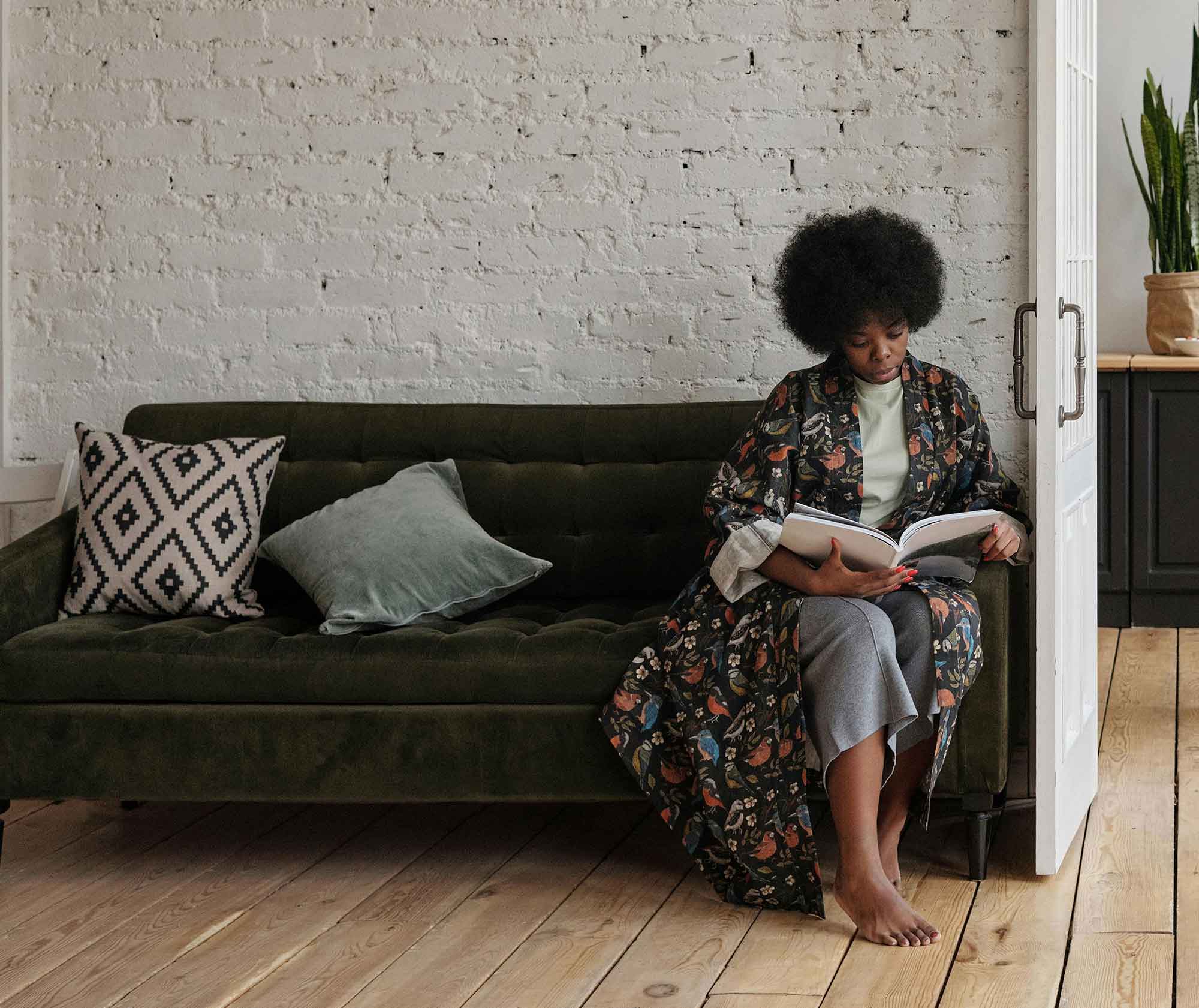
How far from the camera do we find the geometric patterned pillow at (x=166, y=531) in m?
3.04

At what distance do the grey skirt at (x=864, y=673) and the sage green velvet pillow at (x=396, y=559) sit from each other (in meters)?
0.75

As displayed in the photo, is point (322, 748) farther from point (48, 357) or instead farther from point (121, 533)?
point (48, 357)

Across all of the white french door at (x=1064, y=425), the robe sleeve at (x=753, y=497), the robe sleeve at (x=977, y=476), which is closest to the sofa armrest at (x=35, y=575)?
the robe sleeve at (x=753, y=497)

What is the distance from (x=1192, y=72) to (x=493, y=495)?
331cm

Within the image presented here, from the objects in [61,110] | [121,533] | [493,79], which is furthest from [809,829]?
[61,110]

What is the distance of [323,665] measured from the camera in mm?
2734

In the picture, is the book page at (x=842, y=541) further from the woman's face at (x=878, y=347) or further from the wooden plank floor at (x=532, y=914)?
the wooden plank floor at (x=532, y=914)

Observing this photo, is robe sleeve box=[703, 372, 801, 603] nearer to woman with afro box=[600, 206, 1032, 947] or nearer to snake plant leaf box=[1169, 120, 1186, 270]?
woman with afro box=[600, 206, 1032, 947]

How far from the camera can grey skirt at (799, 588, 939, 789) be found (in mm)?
2473

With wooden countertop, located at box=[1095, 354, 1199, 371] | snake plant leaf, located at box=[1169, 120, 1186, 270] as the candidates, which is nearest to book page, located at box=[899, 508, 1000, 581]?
wooden countertop, located at box=[1095, 354, 1199, 371]

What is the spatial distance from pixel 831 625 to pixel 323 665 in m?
0.97

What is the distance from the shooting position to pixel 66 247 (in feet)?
12.4

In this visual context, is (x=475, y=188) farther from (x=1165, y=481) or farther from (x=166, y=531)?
(x=1165, y=481)

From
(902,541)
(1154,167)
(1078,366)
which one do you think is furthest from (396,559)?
(1154,167)
